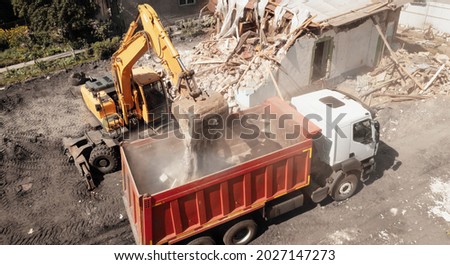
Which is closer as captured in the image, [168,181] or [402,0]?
[168,181]

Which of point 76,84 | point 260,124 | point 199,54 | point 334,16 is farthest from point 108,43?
point 260,124

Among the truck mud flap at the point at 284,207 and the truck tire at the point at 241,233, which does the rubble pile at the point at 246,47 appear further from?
the truck tire at the point at 241,233

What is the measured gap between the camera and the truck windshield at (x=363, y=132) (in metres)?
10.5

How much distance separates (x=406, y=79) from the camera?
53.5 feet

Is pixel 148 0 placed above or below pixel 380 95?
above

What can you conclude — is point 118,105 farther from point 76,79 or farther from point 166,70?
point 76,79

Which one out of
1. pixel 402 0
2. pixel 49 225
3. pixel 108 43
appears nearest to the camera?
pixel 49 225

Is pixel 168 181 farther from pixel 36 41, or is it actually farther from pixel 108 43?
pixel 36 41

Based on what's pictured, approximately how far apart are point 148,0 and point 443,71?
1766cm

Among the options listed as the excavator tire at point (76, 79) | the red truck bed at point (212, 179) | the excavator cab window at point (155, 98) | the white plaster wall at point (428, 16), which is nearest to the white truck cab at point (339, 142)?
the red truck bed at point (212, 179)

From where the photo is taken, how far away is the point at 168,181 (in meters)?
9.72

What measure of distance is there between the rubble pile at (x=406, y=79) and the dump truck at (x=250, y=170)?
5469 millimetres

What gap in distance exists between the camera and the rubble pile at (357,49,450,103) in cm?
1575

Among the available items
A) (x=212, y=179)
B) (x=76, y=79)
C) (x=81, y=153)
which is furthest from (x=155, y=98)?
(x=76, y=79)
